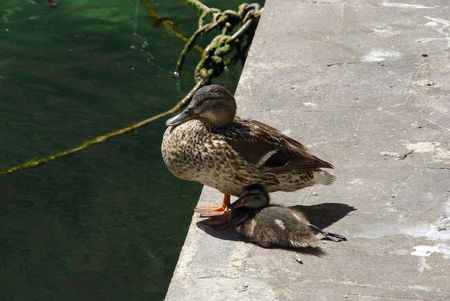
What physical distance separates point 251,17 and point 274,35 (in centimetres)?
106

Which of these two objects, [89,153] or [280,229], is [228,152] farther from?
[89,153]

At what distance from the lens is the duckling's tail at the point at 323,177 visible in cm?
643

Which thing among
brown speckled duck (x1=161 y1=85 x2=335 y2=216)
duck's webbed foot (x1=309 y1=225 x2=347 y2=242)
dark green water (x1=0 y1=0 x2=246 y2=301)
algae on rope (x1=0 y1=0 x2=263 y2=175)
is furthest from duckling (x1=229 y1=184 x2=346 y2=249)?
algae on rope (x1=0 y1=0 x2=263 y2=175)

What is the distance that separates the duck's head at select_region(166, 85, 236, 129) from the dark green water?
1.89 metres

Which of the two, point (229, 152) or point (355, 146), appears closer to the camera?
point (229, 152)

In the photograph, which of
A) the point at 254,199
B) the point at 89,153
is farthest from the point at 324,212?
the point at 89,153

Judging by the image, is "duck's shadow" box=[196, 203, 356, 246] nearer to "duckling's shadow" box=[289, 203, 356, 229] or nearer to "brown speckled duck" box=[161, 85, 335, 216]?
"duckling's shadow" box=[289, 203, 356, 229]

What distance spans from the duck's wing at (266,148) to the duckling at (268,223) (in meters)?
0.17

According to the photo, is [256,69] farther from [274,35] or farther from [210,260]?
[210,260]

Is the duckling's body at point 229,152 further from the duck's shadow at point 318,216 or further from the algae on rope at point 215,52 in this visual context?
the algae on rope at point 215,52

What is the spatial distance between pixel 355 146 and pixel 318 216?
1.04 m

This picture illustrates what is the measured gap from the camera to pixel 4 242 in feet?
27.7

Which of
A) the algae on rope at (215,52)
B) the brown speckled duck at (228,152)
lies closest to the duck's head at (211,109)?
the brown speckled duck at (228,152)

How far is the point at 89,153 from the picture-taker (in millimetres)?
9664
